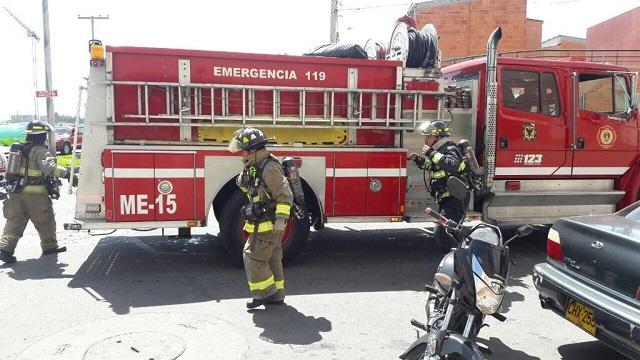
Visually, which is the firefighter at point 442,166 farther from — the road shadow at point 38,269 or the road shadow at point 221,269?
the road shadow at point 38,269

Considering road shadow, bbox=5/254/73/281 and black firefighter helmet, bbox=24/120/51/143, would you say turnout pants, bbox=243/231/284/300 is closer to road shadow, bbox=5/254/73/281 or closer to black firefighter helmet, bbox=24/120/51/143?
road shadow, bbox=5/254/73/281

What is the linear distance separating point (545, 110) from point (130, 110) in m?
4.96

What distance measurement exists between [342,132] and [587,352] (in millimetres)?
3337

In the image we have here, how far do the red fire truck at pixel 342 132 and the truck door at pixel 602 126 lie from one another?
2cm

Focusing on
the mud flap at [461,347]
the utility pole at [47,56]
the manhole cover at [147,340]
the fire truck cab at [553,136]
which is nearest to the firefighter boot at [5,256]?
the manhole cover at [147,340]

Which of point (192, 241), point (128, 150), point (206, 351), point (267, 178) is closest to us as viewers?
point (206, 351)

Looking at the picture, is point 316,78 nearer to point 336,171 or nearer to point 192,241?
point 336,171

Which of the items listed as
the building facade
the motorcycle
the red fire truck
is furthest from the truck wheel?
the motorcycle

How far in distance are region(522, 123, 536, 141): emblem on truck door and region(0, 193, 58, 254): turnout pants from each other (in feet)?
19.3

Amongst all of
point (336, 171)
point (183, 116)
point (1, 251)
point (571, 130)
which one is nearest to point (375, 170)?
point (336, 171)

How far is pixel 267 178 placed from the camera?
4.61m

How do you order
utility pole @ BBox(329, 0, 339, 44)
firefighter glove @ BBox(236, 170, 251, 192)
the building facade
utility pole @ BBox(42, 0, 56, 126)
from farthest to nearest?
the building facade → utility pole @ BBox(329, 0, 339, 44) → utility pole @ BBox(42, 0, 56, 126) → firefighter glove @ BBox(236, 170, 251, 192)

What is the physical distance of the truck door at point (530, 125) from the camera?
21.0 ft

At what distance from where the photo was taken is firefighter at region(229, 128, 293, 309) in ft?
15.1
